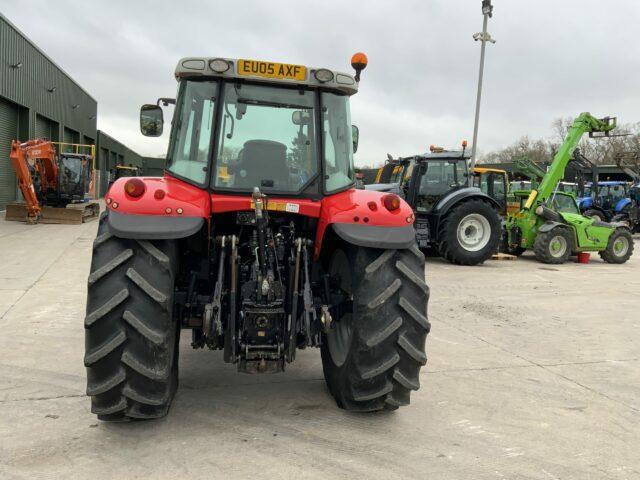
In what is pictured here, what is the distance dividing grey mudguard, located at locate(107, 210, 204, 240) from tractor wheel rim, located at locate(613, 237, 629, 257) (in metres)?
13.2

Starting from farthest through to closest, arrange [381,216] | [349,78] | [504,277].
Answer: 1. [504,277]
2. [349,78]
3. [381,216]

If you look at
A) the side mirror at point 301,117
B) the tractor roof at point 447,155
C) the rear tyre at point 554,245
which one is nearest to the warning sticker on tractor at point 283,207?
the side mirror at point 301,117

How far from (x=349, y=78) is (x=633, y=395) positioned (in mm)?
3425

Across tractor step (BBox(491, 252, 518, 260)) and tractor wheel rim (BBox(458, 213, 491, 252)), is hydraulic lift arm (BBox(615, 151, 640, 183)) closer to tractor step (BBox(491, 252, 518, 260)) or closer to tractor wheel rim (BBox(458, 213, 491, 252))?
tractor step (BBox(491, 252, 518, 260))

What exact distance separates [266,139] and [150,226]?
1.07 m

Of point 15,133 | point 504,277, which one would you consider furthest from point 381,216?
point 15,133

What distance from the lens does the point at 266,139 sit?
3803 mm

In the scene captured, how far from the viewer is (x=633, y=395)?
4.43 meters

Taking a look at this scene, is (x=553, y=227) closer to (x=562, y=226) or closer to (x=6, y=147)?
(x=562, y=226)

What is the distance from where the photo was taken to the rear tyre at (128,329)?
121 inches

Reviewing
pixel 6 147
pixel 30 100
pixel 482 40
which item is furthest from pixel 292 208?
pixel 30 100

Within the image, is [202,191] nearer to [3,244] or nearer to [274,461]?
[274,461]

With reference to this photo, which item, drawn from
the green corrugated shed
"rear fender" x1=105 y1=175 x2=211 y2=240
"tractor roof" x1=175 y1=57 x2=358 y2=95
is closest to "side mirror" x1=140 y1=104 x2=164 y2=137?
"tractor roof" x1=175 y1=57 x2=358 y2=95

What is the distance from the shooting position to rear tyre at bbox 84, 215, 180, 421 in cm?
308
